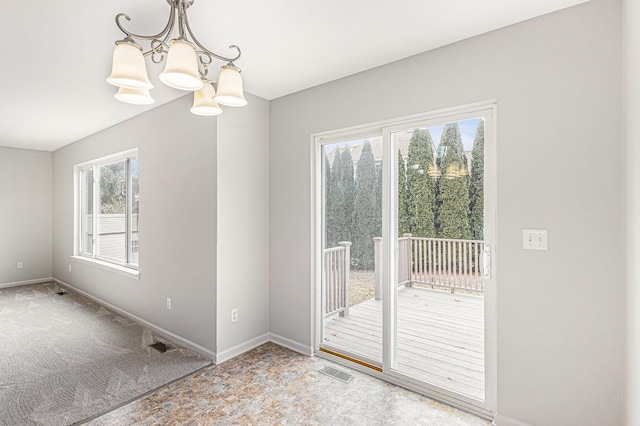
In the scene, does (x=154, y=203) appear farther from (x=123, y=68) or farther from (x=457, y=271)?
(x=457, y=271)

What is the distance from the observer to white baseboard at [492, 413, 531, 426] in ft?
6.48

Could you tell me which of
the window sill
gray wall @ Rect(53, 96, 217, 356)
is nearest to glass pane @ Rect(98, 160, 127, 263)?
the window sill

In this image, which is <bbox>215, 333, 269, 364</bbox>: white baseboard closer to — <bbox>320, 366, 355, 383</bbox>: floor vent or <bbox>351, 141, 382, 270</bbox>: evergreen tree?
<bbox>320, 366, 355, 383</bbox>: floor vent

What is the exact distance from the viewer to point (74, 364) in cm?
284

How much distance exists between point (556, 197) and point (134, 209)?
4.36m

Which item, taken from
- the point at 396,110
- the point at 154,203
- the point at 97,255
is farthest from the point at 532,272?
the point at 97,255

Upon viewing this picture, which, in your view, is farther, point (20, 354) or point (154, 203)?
point (154, 203)

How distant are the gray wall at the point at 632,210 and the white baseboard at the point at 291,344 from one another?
2183 mm

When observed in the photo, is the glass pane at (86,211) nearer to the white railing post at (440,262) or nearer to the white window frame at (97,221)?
the white window frame at (97,221)

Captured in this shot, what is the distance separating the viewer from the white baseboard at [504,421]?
77.7 inches

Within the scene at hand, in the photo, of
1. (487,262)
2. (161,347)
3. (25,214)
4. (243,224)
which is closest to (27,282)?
(25,214)

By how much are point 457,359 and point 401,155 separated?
5.16ft

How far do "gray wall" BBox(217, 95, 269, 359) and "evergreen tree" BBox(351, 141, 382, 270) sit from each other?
999mm

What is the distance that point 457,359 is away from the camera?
2.35 meters
